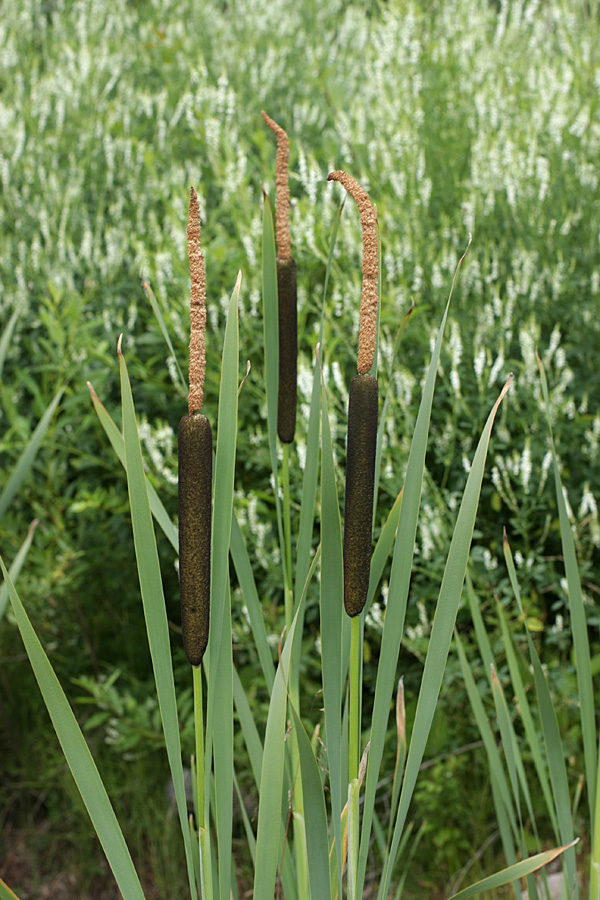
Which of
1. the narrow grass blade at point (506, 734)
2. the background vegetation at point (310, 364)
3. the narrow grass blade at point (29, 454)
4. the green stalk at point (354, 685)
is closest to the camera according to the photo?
the green stalk at point (354, 685)

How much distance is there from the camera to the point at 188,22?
16.7 ft

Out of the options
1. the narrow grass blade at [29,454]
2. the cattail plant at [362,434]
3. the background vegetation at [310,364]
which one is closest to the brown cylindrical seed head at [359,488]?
the cattail plant at [362,434]

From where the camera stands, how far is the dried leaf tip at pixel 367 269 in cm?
73

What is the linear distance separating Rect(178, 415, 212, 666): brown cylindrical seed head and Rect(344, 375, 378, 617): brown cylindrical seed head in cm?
13

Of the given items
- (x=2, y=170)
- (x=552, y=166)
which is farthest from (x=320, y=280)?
(x=2, y=170)

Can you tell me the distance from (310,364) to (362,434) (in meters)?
1.53

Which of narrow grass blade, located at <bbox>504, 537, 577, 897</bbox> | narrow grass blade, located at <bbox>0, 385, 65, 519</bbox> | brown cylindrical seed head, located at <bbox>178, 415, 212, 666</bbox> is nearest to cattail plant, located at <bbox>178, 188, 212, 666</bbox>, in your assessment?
brown cylindrical seed head, located at <bbox>178, 415, 212, 666</bbox>

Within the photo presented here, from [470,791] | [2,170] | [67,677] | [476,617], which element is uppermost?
[2,170]

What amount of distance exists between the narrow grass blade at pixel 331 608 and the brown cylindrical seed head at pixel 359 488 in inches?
0.4

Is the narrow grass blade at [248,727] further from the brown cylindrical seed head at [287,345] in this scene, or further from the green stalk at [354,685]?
the brown cylindrical seed head at [287,345]

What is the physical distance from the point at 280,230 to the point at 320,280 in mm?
1618

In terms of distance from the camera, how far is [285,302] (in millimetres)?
993

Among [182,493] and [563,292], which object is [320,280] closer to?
[563,292]

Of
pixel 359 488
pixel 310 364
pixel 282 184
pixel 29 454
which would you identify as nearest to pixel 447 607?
pixel 359 488
